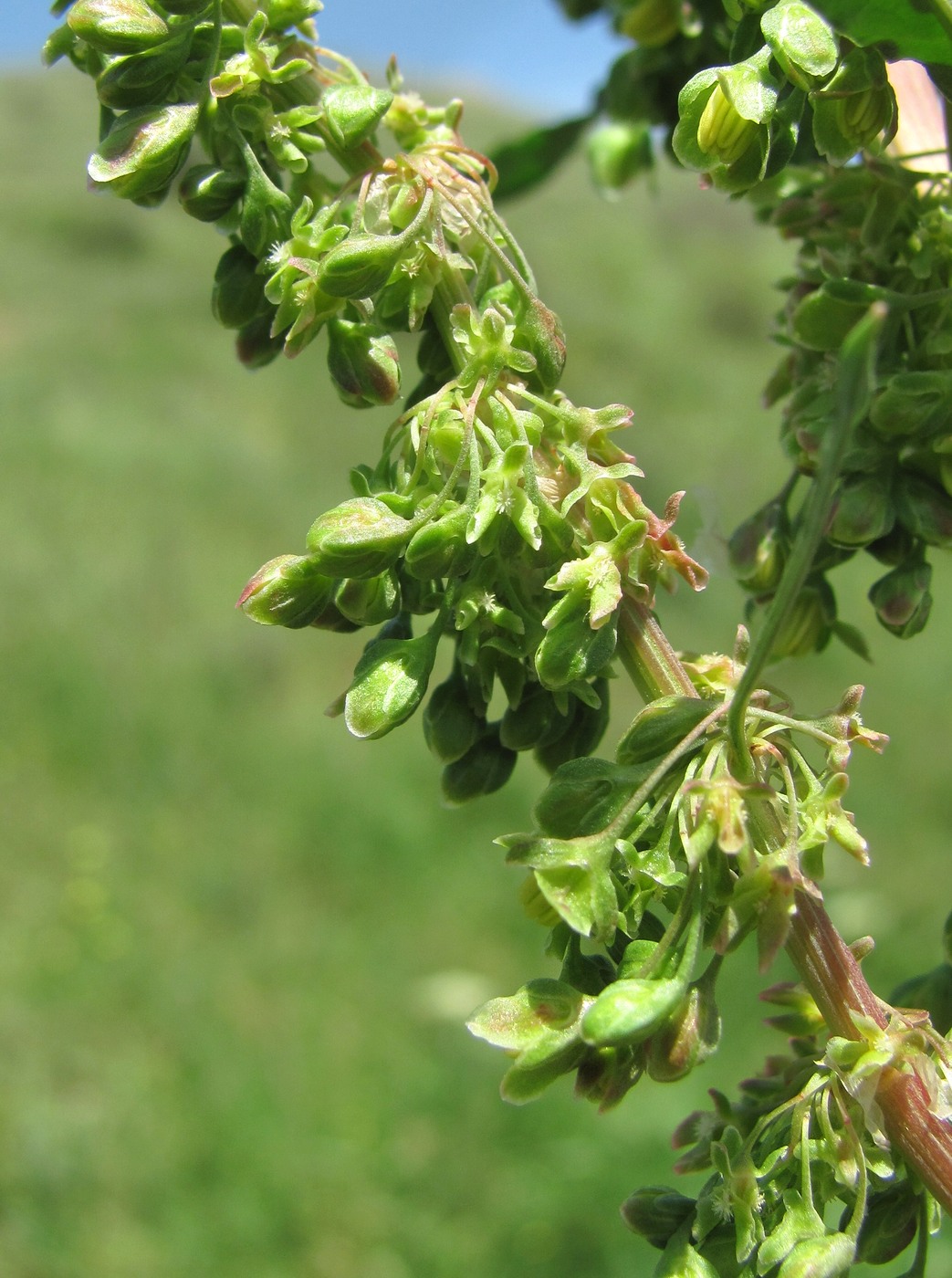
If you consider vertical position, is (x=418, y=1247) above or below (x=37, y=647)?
above

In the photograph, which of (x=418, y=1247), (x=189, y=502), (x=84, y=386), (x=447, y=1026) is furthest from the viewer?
(x=84, y=386)

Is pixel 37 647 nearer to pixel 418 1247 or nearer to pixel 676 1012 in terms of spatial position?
pixel 418 1247

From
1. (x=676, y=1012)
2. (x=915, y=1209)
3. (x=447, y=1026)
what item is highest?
(x=676, y=1012)

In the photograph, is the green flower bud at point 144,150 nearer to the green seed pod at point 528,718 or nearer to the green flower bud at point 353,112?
the green flower bud at point 353,112

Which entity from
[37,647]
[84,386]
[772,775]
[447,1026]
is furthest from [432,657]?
[84,386]

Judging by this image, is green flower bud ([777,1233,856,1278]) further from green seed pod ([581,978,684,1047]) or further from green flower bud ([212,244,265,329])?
green flower bud ([212,244,265,329])

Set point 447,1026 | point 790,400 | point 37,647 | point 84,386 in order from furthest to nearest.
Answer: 1. point 84,386
2. point 37,647
3. point 447,1026
4. point 790,400

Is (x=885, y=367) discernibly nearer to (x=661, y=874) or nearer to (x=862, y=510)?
(x=862, y=510)
